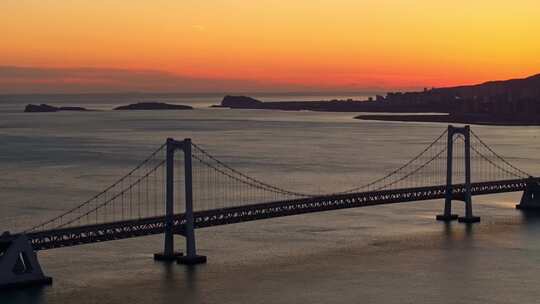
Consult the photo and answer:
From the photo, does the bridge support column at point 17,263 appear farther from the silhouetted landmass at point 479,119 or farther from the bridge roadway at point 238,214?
the silhouetted landmass at point 479,119

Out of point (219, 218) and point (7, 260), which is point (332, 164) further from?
point (7, 260)

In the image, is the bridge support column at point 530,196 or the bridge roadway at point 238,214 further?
the bridge support column at point 530,196

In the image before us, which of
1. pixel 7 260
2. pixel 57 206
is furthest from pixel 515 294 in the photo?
pixel 57 206

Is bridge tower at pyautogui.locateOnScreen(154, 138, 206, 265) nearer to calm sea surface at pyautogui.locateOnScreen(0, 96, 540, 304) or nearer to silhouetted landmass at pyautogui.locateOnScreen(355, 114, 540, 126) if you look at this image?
calm sea surface at pyautogui.locateOnScreen(0, 96, 540, 304)

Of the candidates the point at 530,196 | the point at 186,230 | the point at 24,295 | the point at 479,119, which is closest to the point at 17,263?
the point at 24,295

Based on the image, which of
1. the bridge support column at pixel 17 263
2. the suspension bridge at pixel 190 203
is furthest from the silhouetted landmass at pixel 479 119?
the bridge support column at pixel 17 263

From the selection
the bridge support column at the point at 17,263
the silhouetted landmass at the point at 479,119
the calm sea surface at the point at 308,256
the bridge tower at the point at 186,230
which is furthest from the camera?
the silhouetted landmass at the point at 479,119
